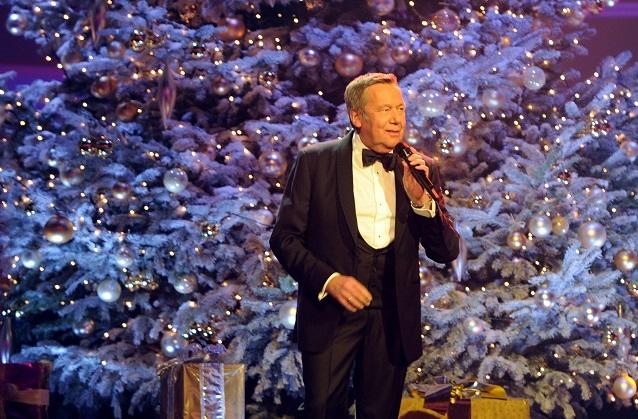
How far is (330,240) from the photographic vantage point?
3029mm

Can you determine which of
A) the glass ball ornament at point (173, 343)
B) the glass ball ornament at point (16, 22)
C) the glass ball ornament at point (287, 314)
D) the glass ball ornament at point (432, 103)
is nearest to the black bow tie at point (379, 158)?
the glass ball ornament at point (287, 314)

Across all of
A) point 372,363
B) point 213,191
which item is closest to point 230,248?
point 213,191

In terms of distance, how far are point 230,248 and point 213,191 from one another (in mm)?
408

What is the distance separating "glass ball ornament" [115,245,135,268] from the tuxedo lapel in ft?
7.59

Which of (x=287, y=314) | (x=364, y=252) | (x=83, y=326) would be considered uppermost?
(x=364, y=252)

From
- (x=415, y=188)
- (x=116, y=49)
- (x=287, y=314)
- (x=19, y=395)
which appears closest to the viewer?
(x=415, y=188)

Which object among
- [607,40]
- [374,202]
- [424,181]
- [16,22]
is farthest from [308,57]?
[607,40]

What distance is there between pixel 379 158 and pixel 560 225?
2305 millimetres

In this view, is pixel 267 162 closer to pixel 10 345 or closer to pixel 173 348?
pixel 173 348

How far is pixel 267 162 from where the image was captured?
5164 mm

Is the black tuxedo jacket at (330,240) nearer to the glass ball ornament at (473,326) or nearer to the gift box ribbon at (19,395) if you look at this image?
the gift box ribbon at (19,395)

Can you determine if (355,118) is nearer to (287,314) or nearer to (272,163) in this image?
(287,314)

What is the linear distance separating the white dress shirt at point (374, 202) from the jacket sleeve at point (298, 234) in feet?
0.54

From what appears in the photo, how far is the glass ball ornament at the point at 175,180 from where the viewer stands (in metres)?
5.13
